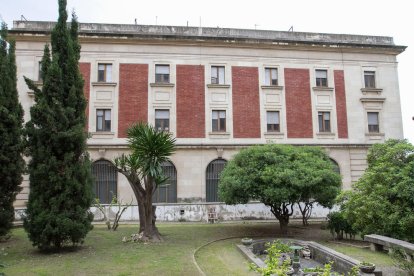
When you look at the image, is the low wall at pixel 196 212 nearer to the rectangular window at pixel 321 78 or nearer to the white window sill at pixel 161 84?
the white window sill at pixel 161 84

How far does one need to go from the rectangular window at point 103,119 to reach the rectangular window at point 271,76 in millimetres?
10899

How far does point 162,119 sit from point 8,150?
1173cm

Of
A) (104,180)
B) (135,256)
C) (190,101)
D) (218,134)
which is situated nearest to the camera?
(135,256)

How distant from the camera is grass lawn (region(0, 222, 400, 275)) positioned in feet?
33.6

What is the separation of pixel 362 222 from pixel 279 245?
3823 millimetres

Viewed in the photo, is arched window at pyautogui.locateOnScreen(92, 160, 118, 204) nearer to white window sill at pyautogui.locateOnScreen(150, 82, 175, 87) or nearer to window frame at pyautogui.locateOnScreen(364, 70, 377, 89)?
white window sill at pyautogui.locateOnScreen(150, 82, 175, 87)

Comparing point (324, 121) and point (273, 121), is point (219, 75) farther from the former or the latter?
point (324, 121)

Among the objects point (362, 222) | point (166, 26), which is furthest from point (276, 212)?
point (166, 26)

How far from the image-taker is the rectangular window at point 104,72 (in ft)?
83.1

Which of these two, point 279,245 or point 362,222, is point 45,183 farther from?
point 362,222

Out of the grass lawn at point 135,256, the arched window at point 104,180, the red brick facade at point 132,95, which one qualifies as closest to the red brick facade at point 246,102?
the red brick facade at point 132,95

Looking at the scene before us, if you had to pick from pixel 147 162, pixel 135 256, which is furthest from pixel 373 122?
pixel 135 256

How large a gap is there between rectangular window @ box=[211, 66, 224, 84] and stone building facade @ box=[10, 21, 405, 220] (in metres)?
0.10

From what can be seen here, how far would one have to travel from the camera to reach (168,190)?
2469 cm
